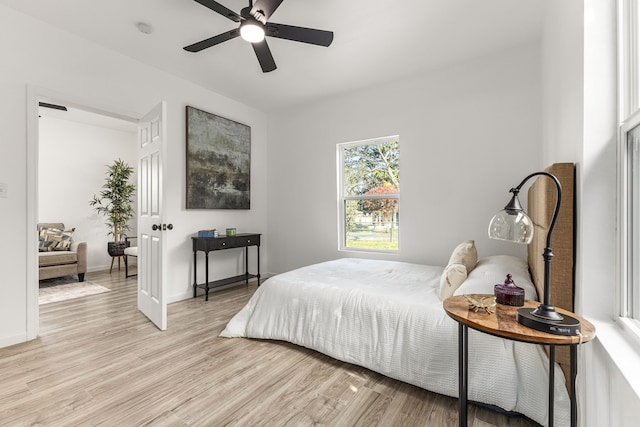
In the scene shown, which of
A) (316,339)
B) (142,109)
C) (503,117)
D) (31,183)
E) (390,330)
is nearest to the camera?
(390,330)

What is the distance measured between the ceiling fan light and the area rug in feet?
12.5

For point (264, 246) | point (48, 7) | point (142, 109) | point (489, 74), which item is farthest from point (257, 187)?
point (489, 74)

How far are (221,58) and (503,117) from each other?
9.96 ft

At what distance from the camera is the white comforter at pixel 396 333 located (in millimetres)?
1500

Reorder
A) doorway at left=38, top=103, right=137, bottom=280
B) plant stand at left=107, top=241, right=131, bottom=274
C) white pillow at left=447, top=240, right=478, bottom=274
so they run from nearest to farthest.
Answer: white pillow at left=447, top=240, right=478, bottom=274 < doorway at left=38, top=103, right=137, bottom=280 < plant stand at left=107, top=241, right=131, bottom=274

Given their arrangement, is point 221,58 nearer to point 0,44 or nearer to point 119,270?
point 0,44

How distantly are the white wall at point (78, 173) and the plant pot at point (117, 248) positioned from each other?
0.57 m

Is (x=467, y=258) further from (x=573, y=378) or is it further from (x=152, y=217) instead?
(x=152, y=217)

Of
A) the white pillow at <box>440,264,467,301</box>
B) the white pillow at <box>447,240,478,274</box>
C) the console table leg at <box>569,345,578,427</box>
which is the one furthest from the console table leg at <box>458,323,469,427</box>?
the white pillow at <box>447,240,478,274</box>

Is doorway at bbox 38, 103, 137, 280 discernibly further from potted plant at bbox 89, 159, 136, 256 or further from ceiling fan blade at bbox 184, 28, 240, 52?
ceiling fan blade at bbox 184, 28, 240, 52

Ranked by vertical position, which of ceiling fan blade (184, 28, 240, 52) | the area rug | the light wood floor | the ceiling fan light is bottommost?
the light wood floor

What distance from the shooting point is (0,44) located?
236 cm

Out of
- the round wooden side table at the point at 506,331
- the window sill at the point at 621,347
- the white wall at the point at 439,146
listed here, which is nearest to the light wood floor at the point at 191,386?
the round wooden side table at the point at 506,331

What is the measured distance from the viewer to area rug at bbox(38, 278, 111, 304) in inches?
144
